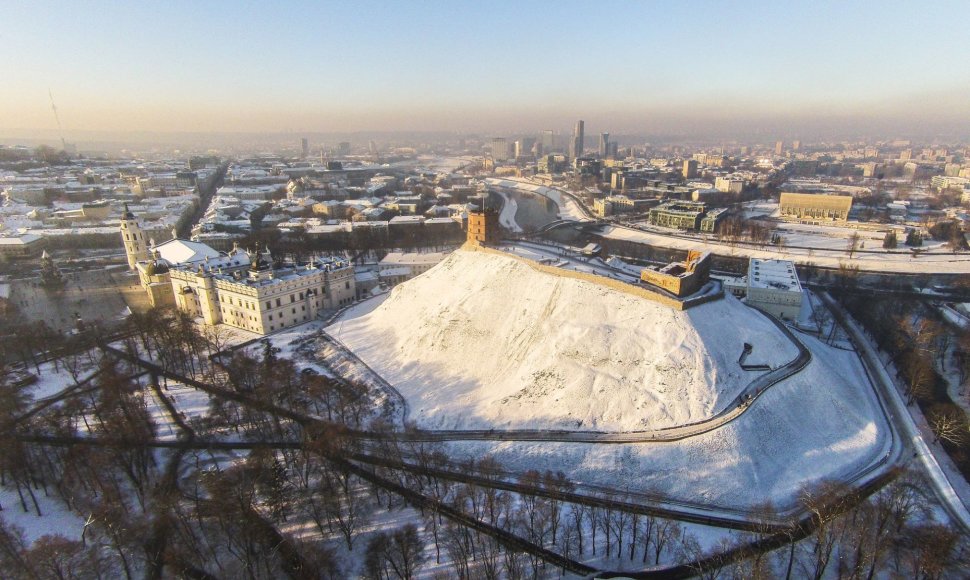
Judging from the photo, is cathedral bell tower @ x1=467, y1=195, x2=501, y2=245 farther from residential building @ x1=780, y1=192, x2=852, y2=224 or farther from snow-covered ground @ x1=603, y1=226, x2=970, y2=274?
residential building @ x1=780, y1=192, x2=852, y2=224

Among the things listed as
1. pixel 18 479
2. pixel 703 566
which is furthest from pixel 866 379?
pixel 18 479

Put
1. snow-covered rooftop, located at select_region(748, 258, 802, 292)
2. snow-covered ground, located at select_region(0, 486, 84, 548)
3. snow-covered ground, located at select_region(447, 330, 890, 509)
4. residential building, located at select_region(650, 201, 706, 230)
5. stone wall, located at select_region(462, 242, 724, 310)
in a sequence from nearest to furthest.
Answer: snow-covered ground, located at select_region(0, 486, 84, 548) < snow-covered ground, located at select_region(447, 330, 890, 509) < stone wall, located at select_region(462, 242, 724, 310) < snow-covered rooftop, located at select_region(748, 258, 802, 292) < residential building, located at select_region(650, 201, 706, 230)

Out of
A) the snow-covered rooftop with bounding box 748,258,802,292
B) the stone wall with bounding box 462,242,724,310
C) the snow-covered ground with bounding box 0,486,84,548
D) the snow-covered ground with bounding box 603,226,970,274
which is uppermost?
the stone wall with bounding box 462,242,724,310

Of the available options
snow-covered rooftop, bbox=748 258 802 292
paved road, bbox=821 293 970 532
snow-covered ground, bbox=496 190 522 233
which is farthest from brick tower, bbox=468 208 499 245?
snow-covered ground, bbox=496 190 522 233

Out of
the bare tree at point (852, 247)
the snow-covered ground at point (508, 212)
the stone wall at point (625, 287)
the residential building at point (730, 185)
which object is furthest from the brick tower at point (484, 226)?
the residential building at point (730, 185)

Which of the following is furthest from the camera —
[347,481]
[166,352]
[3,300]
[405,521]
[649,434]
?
[3,300]

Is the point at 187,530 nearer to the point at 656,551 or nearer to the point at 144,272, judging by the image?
the point at 656,551
